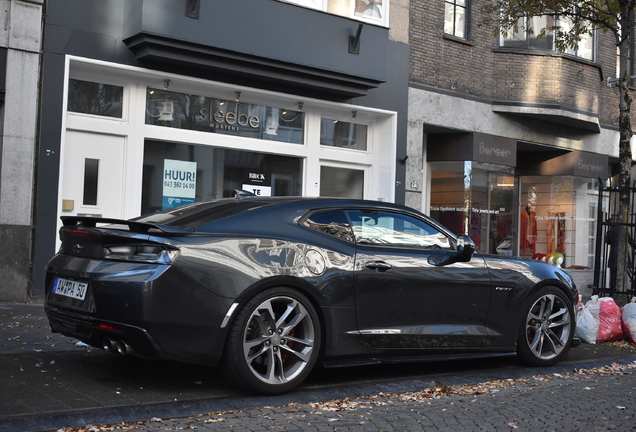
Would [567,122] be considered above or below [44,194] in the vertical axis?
above

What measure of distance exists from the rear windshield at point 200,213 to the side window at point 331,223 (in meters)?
0.38

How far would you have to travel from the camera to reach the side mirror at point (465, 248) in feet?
20.9

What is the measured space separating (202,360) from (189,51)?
22.9 ft

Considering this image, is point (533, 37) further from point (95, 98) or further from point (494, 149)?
point (95, 98)

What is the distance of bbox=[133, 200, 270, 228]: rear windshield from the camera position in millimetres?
5488

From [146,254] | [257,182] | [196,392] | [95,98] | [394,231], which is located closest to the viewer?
[146,254]

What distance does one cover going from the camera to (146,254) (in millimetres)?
5043

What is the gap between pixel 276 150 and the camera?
13.0 m

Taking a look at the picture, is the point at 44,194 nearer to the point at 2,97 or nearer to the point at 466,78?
the point at 2,97

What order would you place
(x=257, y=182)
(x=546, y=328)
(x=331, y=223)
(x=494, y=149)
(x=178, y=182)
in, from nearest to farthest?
(x=331, y=223)
(x=546, y=328)
(x=178, y=182)
(x=257, y=182)
(x=494, y=149)

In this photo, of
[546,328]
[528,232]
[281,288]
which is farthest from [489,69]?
[281,288]

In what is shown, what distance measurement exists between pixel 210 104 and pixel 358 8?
3317 millimetres

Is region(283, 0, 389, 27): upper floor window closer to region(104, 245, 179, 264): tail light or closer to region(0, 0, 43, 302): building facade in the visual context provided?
region(0, 0, 43, 302): building facade

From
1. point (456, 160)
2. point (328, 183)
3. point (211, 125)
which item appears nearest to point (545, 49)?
point (456, 160)
